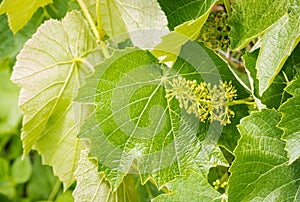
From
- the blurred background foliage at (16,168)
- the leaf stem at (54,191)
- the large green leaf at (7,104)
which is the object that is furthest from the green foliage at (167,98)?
the large green leaf at (7,104)

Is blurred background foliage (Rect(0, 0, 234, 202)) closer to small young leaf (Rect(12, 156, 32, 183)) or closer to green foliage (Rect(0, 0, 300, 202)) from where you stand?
small young leaf (Rect(12, 156, 32, 183))

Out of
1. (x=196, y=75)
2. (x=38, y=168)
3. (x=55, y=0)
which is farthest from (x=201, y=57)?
(x=38, y=168)

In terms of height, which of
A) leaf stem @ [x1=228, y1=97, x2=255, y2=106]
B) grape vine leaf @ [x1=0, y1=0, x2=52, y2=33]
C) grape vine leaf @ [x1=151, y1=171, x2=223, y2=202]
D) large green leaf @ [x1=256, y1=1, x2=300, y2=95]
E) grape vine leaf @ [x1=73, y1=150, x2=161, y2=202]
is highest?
grape vine leaf @ [x1=0, y1=0, x2=52, y2=33]

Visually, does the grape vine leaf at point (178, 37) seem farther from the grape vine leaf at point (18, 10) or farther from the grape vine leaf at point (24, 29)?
the grape vine leaf at point (24, 29)

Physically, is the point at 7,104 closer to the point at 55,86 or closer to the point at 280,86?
the point at 55,86

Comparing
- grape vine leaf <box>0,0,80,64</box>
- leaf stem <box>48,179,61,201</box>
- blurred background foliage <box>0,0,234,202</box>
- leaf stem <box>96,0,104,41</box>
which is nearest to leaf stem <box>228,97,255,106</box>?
leaf stem <box>96,0,104,41</box>

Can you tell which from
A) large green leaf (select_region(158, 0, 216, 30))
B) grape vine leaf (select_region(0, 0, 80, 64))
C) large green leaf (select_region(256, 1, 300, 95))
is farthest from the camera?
grape vine leaf (select_region(0, 0, 80, 64))

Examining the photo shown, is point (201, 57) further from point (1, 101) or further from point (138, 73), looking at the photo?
point (1, 101)

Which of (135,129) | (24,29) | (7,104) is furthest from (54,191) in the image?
(135,129)
